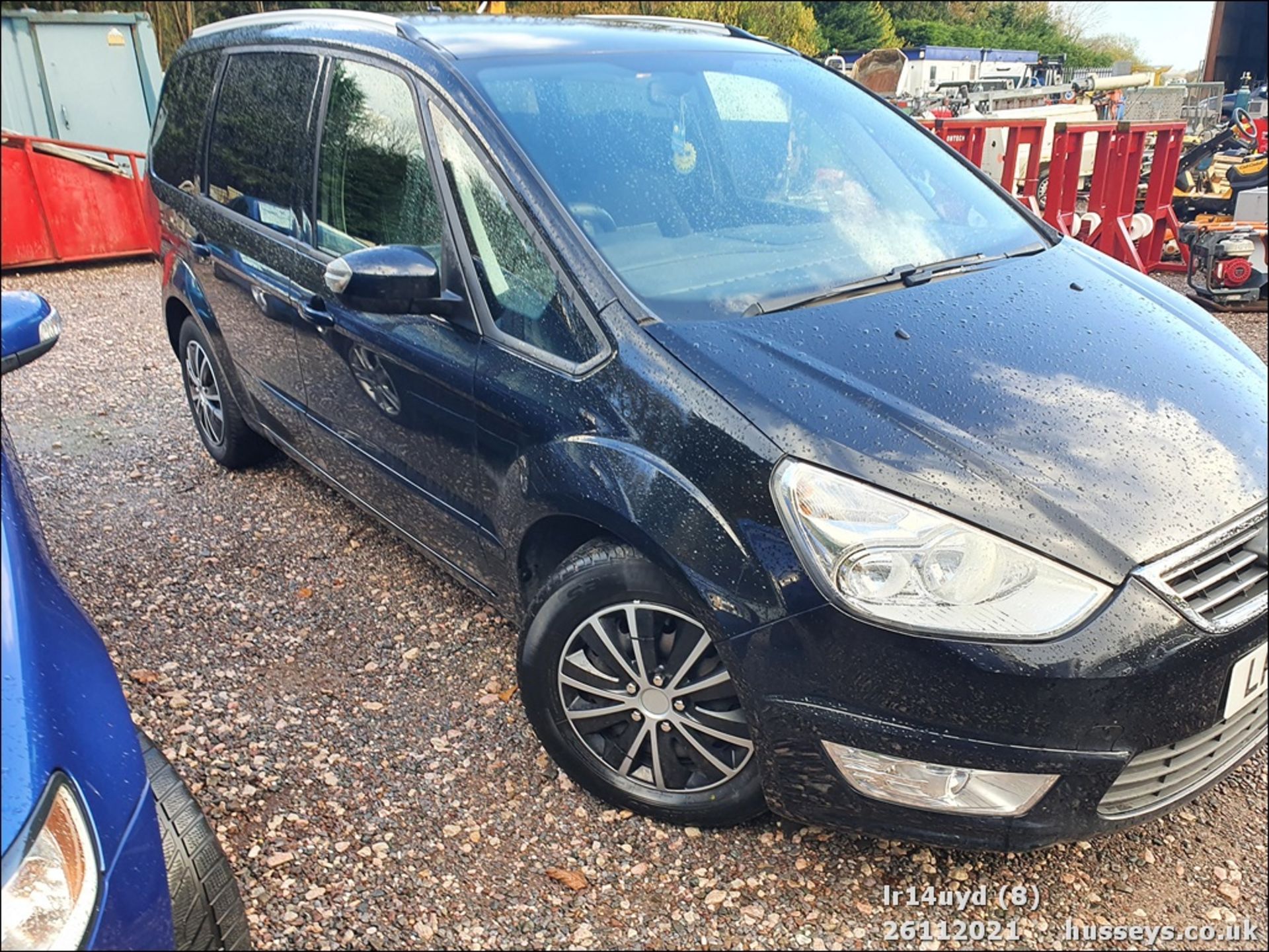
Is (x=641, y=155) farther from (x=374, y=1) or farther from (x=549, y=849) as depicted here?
(x=374, y=1)

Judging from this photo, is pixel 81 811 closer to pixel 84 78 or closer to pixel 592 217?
pixel 592 217

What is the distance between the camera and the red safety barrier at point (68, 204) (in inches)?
355

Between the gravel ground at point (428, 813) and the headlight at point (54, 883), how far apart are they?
0.91m

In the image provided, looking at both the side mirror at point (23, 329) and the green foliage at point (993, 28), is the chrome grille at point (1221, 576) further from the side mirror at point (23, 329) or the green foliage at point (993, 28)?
the green foliage at point (993, 28)

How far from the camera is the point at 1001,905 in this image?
7.01 ft

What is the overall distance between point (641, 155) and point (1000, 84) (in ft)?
18.0

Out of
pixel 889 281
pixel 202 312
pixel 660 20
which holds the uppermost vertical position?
pixel 660 20

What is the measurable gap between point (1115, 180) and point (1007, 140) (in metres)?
0.97

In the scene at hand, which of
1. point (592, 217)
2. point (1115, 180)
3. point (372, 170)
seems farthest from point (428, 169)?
point (1115, 180)

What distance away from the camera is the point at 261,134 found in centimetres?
349

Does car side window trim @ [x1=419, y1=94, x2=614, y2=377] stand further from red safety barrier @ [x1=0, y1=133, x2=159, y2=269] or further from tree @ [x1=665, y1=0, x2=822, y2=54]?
red safety barrier @ [x1=0, y1=133, x2=159, y2=269]

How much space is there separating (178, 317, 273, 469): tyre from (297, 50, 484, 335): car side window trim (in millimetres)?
1307

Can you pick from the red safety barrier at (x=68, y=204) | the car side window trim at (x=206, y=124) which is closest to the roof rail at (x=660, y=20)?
the car side window trim at (x=206, y=124)

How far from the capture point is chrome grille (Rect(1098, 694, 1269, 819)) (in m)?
1.88
